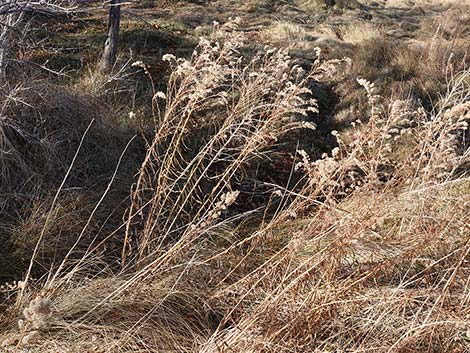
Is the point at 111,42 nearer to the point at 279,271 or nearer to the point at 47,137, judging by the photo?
the point at 47,137

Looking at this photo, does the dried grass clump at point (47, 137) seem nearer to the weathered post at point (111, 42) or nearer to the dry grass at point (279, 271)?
the dry grass at point (279, 271)

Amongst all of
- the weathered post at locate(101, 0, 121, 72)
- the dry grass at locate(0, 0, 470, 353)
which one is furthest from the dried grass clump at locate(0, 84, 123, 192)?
the weathered post at locate(101, 0, 121, 72)

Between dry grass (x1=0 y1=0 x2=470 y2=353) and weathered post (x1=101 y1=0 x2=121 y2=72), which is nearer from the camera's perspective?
dry grass (x1=0 y1=0 x2=470 y2=353)

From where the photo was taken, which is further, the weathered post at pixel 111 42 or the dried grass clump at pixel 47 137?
the weathered post at pixel 111 42

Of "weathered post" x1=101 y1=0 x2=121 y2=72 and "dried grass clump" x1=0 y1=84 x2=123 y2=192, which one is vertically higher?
"weathered post" x1=101 y1=0 x2=121 y2=72

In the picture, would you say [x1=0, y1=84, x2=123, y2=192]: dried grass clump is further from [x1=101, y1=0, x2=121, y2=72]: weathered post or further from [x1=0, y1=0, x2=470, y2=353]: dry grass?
[x1=101, y1=0, x2=121, y2=72]: weathered post

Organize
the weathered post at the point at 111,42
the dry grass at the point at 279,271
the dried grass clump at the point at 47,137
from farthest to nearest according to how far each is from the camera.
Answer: the weathered post at the point at 111,42 < the dried grass clump at the point at 47,137 < the dry grass at the point at 279,271

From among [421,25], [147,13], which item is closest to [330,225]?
[147,13]

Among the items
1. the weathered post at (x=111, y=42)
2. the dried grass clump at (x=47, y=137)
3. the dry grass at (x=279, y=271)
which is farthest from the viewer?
the weathered post at (x=111, y=42)

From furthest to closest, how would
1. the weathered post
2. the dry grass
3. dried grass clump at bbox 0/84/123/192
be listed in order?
1. the weathered post
2. dried grass clump at bbox 0/84/123/192
3. the dry grass

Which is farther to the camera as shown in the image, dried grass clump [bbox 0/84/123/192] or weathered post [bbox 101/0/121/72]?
weathered post [bbox 101/0/121/72]

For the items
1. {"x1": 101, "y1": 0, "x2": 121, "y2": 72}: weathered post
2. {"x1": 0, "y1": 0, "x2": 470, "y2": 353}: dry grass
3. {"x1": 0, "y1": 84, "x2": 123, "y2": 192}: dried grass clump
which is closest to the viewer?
{"x1": 0, "y1": 0, "x2": 470, "y2": 353}: dry grass

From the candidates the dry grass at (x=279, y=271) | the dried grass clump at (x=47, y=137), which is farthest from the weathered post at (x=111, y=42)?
the dry grass at (x=279, y=271)

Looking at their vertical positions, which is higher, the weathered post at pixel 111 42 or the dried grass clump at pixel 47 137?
the weathered post at pixel 111 42
